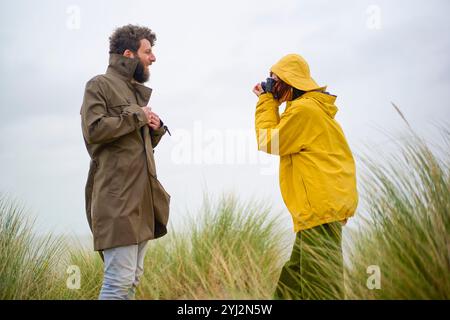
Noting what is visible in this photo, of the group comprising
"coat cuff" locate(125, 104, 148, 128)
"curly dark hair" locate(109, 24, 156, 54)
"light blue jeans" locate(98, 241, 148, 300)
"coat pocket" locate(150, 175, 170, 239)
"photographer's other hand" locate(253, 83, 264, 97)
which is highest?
"curly dark hair" locate(109, 24, 156, 54)

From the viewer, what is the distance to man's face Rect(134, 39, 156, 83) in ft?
13.4

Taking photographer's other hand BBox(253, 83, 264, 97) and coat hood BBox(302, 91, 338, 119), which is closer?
Answer: coat hood BBox(302, 91, 338, 119)

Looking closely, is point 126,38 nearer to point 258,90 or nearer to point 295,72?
point 258,90

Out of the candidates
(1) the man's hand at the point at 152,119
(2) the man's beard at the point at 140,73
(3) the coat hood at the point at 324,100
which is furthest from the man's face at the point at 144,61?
(3) the coat hood at the point at 324,100

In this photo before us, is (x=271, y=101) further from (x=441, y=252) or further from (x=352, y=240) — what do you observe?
(x=441, y=252)

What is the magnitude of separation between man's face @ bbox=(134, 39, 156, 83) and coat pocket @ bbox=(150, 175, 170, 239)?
80cm

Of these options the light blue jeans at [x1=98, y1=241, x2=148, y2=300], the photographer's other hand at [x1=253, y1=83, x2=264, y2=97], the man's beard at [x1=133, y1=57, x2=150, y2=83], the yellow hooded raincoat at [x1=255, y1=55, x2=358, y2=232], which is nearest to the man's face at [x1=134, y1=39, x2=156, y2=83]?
the man's beard at [x1=133, y1=57, x2=150, y2=83]

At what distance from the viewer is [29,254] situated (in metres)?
4.70

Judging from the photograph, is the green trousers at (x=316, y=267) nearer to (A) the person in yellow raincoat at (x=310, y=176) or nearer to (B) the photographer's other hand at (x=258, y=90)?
(A) the person in yellow raincoat at (x=310, y=176)

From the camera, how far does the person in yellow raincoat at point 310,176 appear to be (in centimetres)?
357

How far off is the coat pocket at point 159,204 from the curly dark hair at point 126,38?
1004 millimetres

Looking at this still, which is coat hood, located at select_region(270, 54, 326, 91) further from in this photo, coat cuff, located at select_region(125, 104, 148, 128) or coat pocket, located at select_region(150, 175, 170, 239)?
coat pocket, located at select_region(150, 175, 170, 239)

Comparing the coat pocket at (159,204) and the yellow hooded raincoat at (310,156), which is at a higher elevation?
the yellow hooded raincoat at (310,156)
